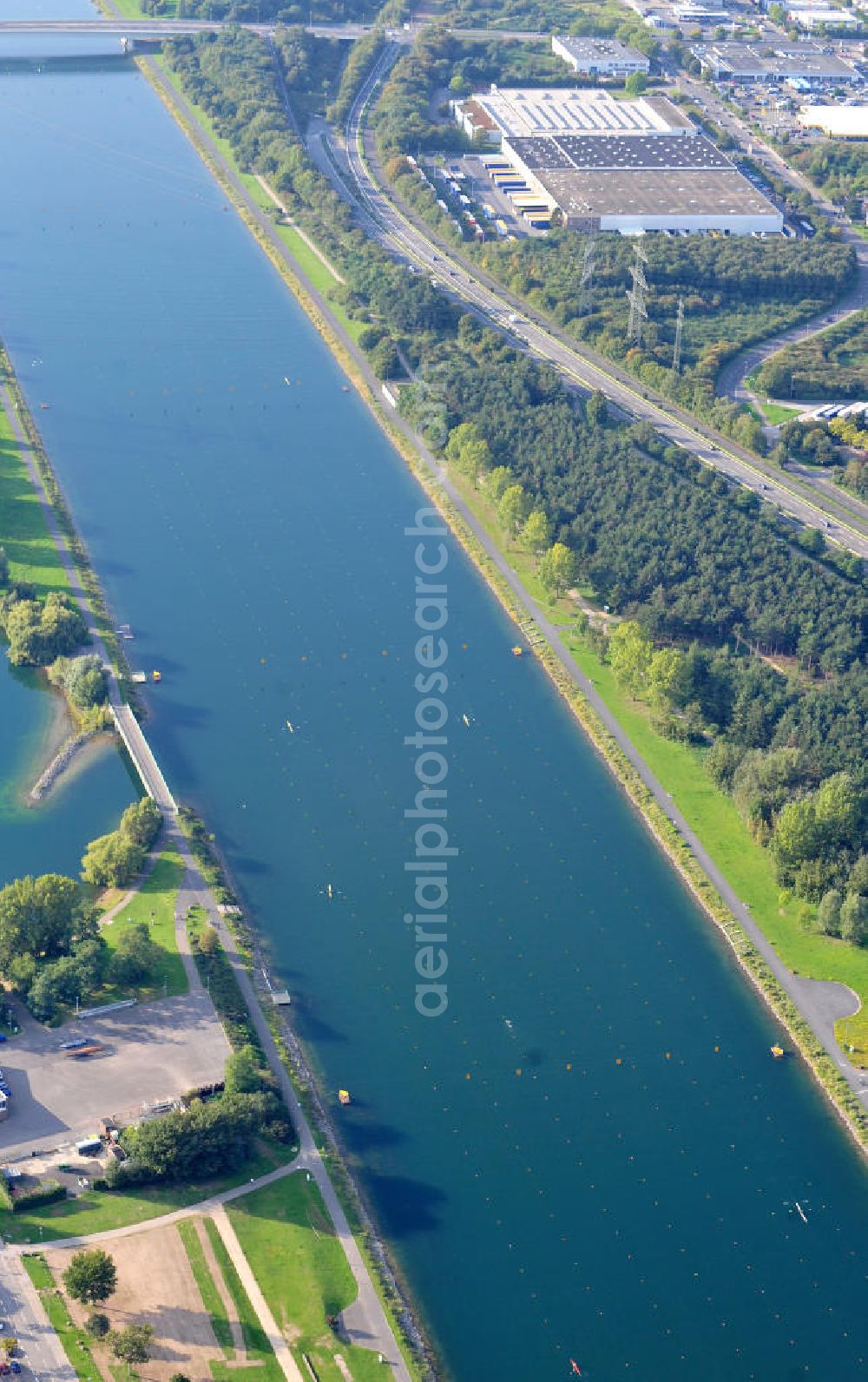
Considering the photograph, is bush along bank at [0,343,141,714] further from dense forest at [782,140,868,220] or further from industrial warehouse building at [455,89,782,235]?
dense forest at [782,140,868,220]

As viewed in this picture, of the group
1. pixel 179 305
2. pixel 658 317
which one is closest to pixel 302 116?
pixel 179 305

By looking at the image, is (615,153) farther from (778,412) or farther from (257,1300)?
(257,1300)

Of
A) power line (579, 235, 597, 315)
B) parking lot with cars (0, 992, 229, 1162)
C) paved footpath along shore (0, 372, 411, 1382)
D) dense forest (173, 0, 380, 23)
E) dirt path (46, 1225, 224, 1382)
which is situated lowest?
paved footpath along shore (0, 372, 411, 1382)

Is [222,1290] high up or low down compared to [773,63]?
down

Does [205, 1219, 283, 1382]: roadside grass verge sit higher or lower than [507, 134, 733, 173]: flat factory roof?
lower

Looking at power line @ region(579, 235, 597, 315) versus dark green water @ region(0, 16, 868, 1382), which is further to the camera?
power line @ region(579, 235, 597, 315)

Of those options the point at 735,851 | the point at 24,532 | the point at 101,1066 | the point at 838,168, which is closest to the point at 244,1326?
the point at 101,1066

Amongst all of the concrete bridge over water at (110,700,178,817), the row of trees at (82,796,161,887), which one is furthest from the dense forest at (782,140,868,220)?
the row of trees at (82,796,161,887)
